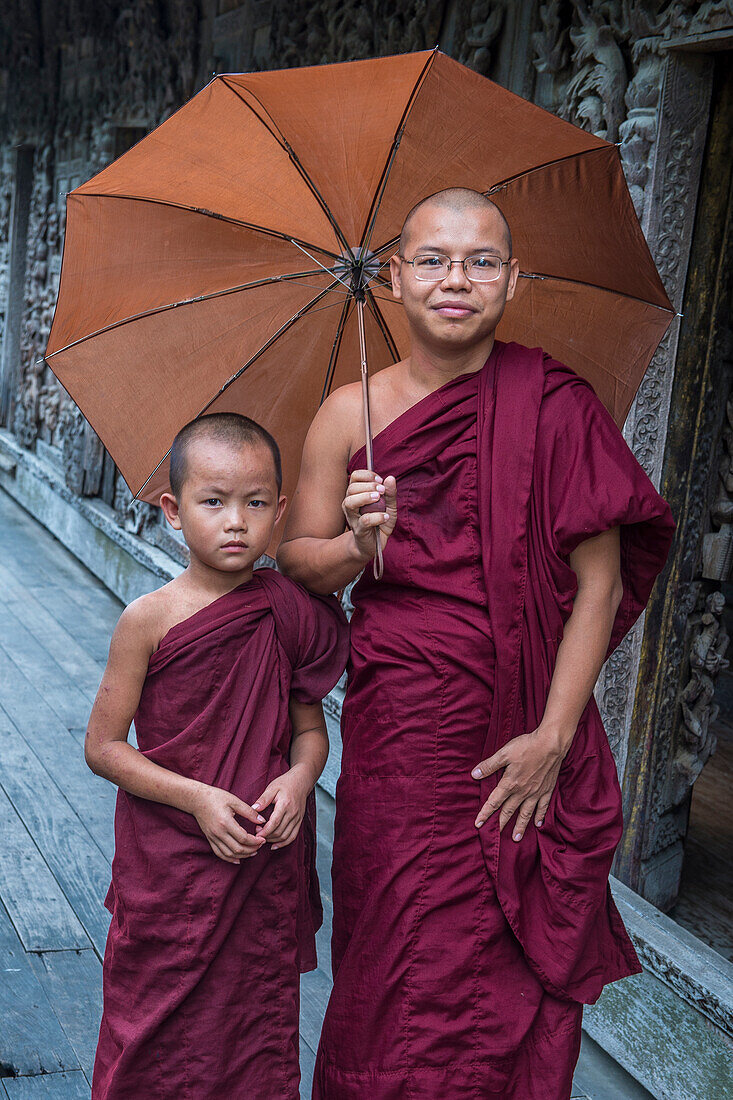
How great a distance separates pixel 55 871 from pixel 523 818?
2.02 metres

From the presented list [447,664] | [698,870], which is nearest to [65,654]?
[698,870]

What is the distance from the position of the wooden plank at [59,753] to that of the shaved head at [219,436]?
2.05 metres

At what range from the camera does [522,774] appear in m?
1.91

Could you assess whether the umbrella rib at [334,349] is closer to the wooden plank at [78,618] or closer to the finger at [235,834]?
the finger at [235,834]

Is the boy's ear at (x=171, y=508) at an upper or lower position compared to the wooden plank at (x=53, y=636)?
upper

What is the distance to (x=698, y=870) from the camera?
3.75 meters

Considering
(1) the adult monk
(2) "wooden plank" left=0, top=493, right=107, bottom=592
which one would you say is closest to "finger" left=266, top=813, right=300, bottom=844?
(1) the adult monk

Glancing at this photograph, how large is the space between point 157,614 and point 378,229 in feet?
2.63

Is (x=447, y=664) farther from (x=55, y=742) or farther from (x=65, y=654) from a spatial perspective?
(x=65, y=654)

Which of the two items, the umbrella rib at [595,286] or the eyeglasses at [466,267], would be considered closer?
the eyeglasses at [466,267]

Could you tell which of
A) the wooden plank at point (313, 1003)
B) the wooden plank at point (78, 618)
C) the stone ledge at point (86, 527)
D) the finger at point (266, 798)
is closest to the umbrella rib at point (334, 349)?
the finger at point (266, 798)

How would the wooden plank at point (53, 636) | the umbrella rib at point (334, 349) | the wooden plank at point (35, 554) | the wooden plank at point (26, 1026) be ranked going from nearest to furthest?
the umbrella rib at point (334, 349)
the wooden plank at point (26, 1026)
the wooden plank at point (53, 636)
the wooden plank at point (35, 554)

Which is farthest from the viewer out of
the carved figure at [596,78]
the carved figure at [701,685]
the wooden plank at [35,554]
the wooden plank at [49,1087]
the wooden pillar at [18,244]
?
the wooden pillar at [18,244]

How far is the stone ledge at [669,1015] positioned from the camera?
2578 mm
